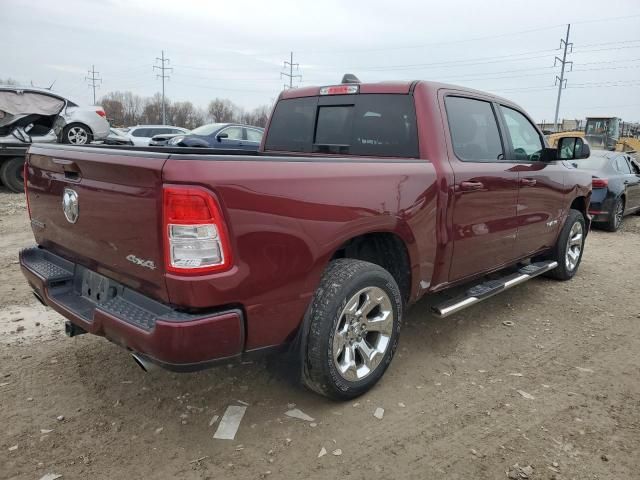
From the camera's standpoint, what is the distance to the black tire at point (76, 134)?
35.9 ft

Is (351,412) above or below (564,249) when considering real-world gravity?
below

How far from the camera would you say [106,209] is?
242 cm

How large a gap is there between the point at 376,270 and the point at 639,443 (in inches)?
64.9

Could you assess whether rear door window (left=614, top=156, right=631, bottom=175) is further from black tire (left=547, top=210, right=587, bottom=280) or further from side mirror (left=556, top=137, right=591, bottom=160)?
side mirror (left=556, top=137, right=591, bottom=160)

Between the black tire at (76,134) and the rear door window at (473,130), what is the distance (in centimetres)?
969

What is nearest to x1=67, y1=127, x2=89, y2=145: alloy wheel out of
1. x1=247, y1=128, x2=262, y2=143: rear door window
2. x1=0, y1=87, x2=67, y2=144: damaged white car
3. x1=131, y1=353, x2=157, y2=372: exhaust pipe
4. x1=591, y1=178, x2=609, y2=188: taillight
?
x1=0, y1=87, x2=67, y2=144: damaged white car

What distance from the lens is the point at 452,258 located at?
11.6 feet

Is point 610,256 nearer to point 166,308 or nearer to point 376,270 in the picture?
point 376,270

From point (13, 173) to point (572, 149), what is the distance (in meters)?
10.6

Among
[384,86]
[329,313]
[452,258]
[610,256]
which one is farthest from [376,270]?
[610,256]

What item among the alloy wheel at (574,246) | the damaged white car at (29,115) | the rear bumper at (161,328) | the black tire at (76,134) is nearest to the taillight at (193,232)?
the rear bumper at (161,328)

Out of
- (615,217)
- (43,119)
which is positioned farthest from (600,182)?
(43,119)

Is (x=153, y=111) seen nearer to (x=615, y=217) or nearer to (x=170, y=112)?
(x=170, y=112)

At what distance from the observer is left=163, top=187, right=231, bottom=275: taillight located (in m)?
2.10
